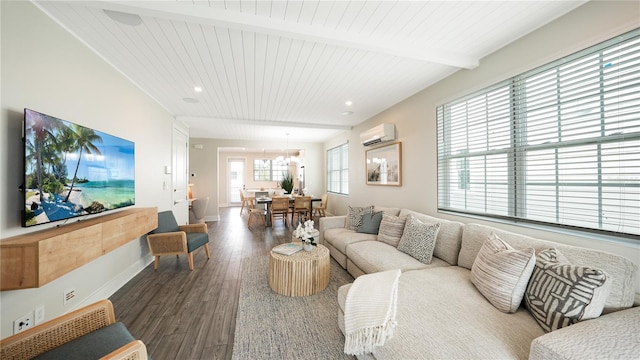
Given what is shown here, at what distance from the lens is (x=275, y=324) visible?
6.31ft

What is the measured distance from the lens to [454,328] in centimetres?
125

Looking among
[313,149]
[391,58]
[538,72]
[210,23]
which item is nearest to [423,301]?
[538,72]

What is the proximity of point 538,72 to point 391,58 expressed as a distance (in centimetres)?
130

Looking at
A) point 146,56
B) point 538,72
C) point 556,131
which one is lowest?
point 556,131

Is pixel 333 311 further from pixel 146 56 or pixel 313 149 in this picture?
pixel 313 149

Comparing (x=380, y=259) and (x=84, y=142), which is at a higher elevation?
(x=84, y=142)

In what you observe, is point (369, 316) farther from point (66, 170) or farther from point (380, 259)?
point (66, 170)

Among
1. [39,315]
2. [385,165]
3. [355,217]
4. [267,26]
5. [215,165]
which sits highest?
[267,26]

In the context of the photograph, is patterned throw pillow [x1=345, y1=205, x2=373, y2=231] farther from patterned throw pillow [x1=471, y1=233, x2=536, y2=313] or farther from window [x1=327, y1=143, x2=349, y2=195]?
window [x1=327, y1=143, x2=349, y2=195]

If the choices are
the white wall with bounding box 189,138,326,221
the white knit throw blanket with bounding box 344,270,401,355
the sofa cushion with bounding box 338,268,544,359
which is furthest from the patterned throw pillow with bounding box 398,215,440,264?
the white wall with bounding box 189,138,326,221

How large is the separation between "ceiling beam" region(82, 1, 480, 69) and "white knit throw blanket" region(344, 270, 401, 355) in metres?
2.03

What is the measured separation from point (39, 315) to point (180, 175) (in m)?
3.38

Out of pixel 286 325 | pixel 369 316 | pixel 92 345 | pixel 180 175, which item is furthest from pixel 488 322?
pixel 180 175

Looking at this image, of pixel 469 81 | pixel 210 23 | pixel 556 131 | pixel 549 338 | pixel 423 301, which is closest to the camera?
pixel 549 338
